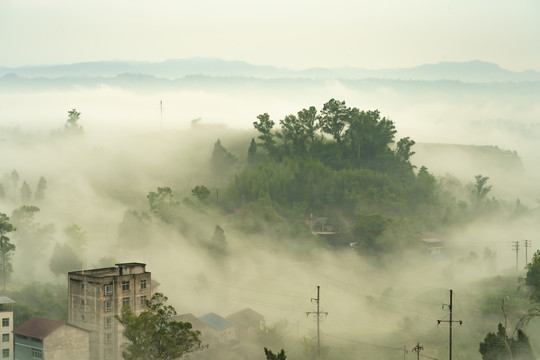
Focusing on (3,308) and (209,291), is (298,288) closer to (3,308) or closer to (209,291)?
(209,291)

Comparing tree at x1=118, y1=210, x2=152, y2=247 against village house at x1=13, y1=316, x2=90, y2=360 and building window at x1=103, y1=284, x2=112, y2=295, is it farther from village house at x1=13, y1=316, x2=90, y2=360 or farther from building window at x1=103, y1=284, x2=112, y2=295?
village house at x1=13, y1=316, x2=90, y2=360

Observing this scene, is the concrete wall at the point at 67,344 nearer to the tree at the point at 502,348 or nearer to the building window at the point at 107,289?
the building window at the point at 107,289

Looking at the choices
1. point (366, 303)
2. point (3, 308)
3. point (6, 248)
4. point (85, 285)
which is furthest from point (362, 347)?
point (6, 248)

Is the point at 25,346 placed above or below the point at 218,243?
below

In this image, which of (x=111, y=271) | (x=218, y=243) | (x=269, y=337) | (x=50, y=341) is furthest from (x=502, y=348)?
(x=218, y=243)

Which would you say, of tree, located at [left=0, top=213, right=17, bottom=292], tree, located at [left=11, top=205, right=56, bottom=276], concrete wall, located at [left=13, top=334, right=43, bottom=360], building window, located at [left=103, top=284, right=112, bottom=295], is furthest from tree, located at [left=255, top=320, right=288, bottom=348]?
tree, located at [left=11, top=205, right=56, bottom=276]

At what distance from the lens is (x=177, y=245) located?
199375mm

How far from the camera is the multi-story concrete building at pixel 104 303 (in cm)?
12462

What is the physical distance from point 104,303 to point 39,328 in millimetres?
9517

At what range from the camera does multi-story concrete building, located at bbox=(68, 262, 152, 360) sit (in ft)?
409

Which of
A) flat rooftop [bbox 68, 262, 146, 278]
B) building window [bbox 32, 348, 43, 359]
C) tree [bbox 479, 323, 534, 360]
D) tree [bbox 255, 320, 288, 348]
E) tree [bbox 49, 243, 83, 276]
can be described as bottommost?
tree [bbox 255, 320, 288, 348]

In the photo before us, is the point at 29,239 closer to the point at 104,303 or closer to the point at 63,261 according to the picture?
the point at 63,261

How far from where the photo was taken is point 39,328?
119 meters

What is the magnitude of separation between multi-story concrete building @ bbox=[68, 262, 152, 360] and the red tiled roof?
23.8 ft
